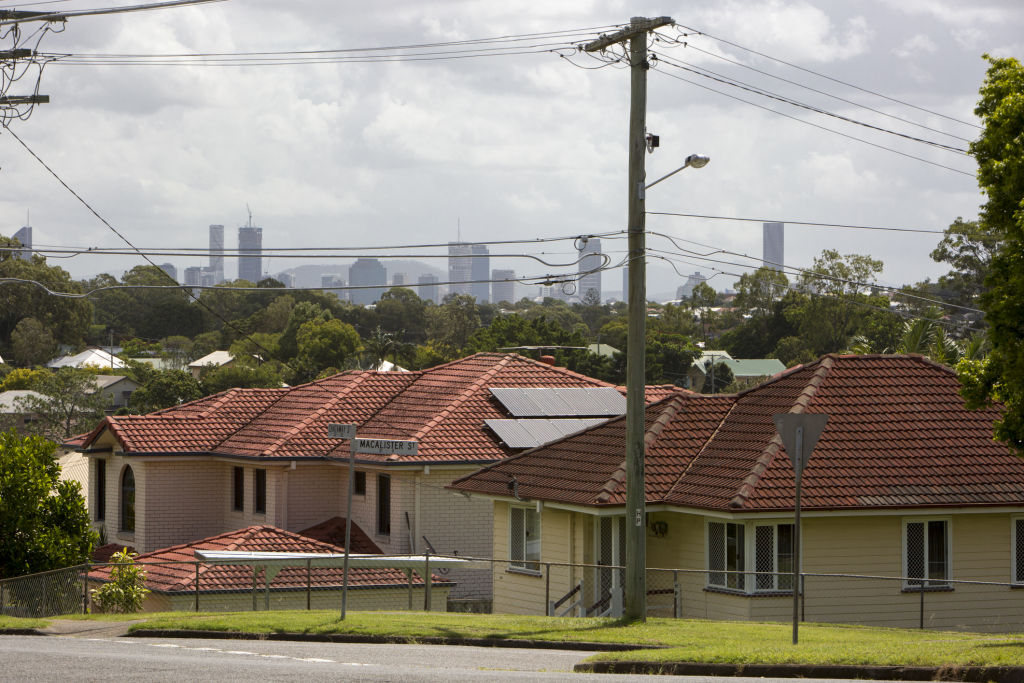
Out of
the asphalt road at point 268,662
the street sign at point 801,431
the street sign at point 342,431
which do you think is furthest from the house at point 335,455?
the street sign at point 801,431

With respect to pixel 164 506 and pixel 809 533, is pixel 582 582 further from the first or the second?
pixel 164 506

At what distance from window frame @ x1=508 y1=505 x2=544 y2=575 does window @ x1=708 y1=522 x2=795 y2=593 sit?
397cm

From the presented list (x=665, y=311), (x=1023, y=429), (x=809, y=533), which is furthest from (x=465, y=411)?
(x=665, y=311)

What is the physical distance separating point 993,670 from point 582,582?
1164 centimetres

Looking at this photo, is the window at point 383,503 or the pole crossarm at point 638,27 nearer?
the pole crossarm at point 638,27

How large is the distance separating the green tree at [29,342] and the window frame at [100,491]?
104 meters

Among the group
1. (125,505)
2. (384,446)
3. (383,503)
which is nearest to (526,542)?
(383,503)

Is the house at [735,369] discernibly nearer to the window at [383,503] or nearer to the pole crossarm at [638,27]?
the window at [383,503]

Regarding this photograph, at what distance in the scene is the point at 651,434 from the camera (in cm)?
2594

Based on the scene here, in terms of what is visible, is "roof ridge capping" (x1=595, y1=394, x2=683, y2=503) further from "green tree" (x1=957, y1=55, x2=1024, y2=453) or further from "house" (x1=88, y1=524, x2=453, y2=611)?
"green tree" (x1=957, y1=55, x2=1024, y2=453)

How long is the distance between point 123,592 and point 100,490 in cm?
1318

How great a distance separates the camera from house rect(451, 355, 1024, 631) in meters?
22.6

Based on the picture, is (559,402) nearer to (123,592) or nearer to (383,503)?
(383,503)

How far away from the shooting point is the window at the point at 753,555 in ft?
73.4
